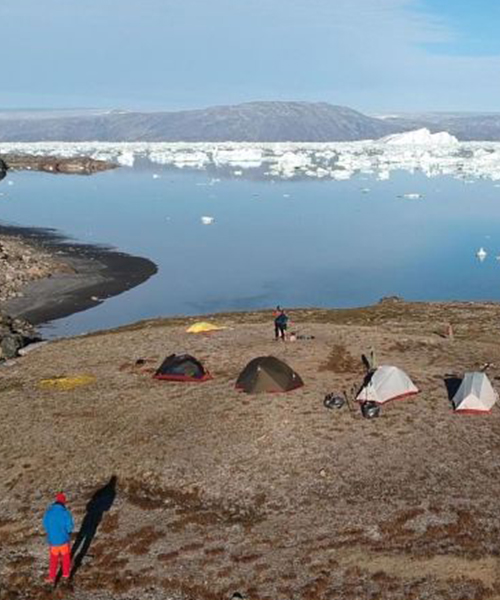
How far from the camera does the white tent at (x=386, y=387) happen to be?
2688 centimetres

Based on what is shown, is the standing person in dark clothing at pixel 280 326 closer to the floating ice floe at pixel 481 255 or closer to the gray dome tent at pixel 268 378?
the gray dome tent at pixel 268 378

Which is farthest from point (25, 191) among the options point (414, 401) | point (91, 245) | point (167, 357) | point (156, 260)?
point (414, 401)

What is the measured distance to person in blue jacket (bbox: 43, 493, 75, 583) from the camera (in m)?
16.5

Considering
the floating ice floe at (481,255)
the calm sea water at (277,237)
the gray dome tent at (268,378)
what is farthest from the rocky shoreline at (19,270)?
the floating ice floe at (481,255)

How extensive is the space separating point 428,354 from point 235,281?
1464 inches

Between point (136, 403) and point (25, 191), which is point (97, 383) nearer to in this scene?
point (136, 403)

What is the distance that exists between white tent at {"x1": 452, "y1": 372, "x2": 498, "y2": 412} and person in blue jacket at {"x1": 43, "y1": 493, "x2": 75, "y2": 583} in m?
14.8

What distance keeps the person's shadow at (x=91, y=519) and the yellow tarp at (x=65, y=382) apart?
8.96 metres

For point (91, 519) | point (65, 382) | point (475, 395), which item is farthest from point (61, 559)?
point (475, 395)

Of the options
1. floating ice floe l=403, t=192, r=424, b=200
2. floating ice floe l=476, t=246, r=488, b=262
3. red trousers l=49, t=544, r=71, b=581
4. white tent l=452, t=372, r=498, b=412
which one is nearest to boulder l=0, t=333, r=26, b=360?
red trousers l=49, t=544, r=71, b=581

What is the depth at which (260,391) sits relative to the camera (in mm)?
28438

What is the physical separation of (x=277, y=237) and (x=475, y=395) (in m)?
68.9

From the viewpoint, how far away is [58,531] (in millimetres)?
16703

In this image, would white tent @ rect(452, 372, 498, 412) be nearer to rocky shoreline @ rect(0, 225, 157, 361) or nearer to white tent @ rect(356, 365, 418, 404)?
white tent @ rect(356, 365, 418, 404)
